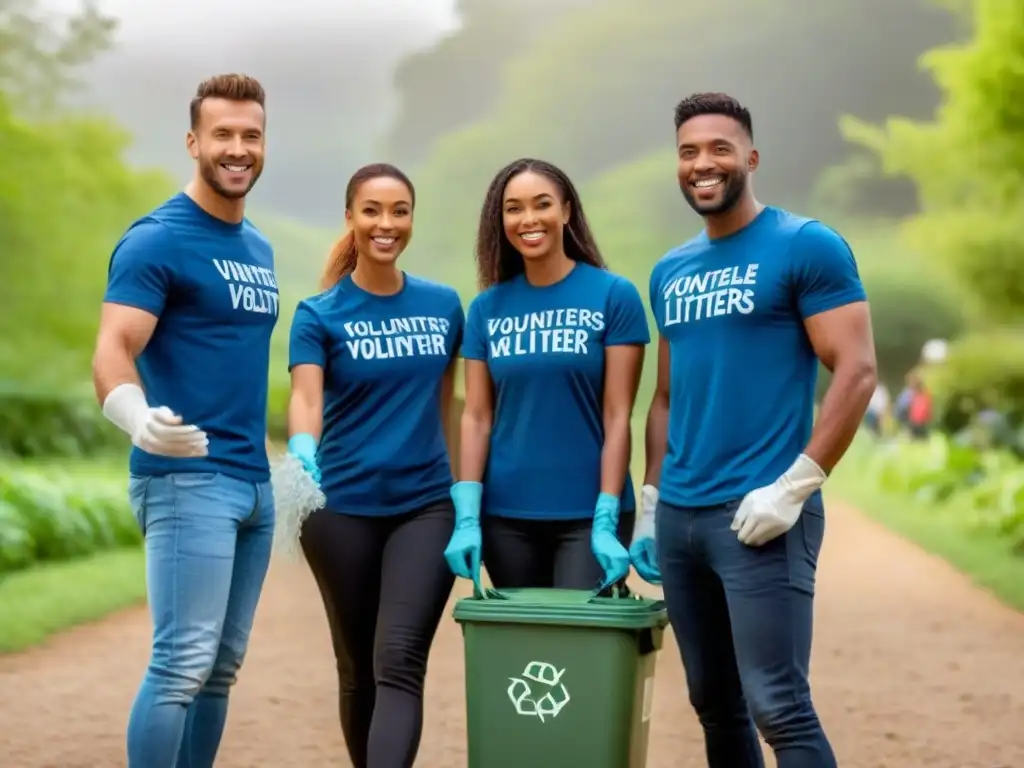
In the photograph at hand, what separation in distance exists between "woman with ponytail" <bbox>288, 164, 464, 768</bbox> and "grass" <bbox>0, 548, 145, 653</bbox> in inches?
180

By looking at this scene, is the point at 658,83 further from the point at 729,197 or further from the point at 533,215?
the point at 729,197

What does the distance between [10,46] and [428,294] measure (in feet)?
55.7

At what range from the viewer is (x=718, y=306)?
3379mm

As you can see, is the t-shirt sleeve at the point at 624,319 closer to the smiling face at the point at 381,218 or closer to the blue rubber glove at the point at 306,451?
the smiling face at the point at 381,218

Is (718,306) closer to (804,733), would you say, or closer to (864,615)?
(804,733)

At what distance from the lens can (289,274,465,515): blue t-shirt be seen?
3.88 m

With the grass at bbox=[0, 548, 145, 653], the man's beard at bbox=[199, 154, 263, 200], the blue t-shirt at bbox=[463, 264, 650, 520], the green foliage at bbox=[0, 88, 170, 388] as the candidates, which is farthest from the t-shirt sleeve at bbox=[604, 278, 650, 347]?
the green foliage at bbox=[0, 88, 170, 388]

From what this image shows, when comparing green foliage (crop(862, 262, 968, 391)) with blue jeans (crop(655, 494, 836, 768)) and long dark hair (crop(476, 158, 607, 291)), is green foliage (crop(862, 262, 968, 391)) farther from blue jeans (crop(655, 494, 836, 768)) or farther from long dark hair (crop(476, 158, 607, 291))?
blue jeans (crop(655, 494, 836, 768))

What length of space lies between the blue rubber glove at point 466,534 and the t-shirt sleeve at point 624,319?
1.73 ft

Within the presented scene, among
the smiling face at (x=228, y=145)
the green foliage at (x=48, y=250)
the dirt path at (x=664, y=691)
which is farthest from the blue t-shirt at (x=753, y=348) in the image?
the green foliage at (x=48, y=250)

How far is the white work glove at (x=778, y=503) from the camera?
3.23 metres

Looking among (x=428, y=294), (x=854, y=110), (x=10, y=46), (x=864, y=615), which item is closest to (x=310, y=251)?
(x=10, y=46)

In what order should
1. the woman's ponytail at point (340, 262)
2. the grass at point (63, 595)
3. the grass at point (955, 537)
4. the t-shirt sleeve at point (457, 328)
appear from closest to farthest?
the t-shirt sleeve at point (457, 328) → the woman's ponytail at point (340, 262) → the grass at point (63, 595) → the grass at point (955, 537)

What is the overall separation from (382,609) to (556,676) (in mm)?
554
